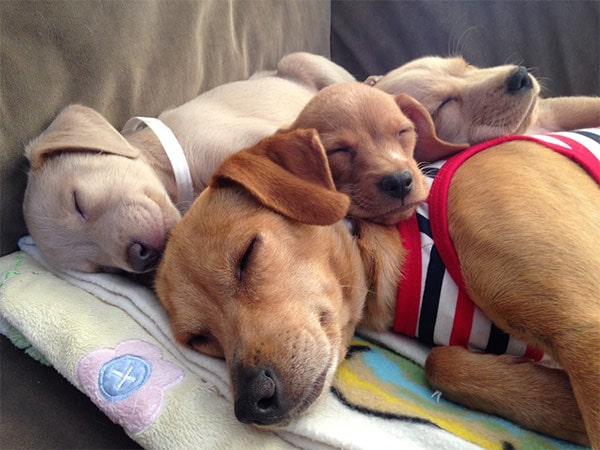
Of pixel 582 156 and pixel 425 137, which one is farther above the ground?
pixel 582 156

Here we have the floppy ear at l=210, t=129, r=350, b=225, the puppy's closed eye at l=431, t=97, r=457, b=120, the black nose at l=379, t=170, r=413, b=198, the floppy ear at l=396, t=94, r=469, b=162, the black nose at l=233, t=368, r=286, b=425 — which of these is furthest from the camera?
the puppy's closed eye at l=431, t=97, r=457, b=120

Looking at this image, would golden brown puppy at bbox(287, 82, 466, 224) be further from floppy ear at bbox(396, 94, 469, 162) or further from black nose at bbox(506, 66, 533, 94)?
black nose at bbox(506, 66, 533, 94)

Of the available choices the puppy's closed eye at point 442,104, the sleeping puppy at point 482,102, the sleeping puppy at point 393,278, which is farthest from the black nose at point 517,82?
the sleeping puppy at point 393,278

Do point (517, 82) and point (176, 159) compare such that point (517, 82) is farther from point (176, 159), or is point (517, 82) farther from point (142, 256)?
point (142, 256)

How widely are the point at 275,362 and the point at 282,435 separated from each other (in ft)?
0.57

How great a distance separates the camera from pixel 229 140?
7.53 feet

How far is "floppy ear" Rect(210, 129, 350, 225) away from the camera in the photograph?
1.46 m

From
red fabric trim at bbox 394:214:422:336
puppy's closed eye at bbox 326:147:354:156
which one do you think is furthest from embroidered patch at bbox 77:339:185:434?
puppy's closed eye at bbox 326:147:354:156

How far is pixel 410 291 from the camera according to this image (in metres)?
1.53

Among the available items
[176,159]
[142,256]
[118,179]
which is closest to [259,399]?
[142,256]

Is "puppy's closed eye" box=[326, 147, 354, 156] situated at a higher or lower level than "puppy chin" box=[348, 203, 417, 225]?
higher

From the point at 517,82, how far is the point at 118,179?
1540 millimetres

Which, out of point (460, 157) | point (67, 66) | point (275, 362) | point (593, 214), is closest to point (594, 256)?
point (593, 214)

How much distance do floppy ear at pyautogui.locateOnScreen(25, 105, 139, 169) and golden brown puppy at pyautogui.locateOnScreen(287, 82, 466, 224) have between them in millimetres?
722
